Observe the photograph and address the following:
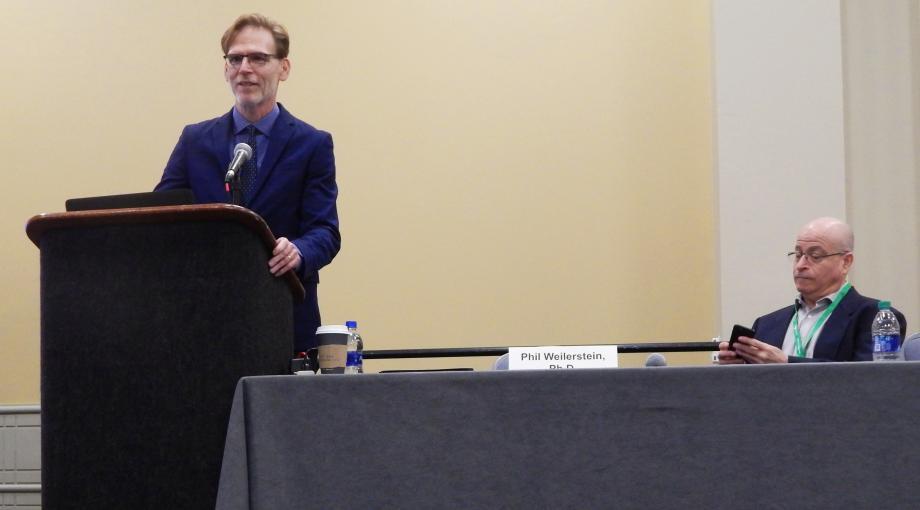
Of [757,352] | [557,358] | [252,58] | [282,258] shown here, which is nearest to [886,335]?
[757,352]

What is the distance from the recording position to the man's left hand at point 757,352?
2.62 metres

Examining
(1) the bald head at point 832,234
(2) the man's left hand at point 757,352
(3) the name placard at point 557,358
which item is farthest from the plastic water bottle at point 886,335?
(3) the name placard at point 557,358

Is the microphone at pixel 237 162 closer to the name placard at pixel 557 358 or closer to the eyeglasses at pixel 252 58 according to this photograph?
the eyeglasses at pixel 252 58

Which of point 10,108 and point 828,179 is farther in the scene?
point 10,108

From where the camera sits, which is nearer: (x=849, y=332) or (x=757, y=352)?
(x=757, y=352)

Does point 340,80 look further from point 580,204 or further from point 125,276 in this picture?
point 125,276

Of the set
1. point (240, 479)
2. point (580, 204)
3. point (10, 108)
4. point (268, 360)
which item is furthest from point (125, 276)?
point (10, 108)

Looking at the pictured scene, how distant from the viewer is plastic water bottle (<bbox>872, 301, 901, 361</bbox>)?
2553mm

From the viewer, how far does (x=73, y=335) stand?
6.10 ft

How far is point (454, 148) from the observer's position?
15.1 feet

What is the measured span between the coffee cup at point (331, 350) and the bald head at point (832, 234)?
6.37 feet

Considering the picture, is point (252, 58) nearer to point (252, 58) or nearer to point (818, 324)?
point (252, 58)

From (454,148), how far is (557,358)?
9.13ft

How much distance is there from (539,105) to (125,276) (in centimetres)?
295
